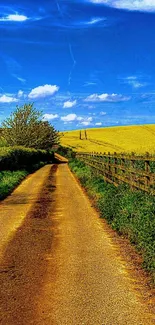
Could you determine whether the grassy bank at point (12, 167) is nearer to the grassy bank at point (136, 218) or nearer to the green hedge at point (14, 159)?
the green hedge at point (14, 159)

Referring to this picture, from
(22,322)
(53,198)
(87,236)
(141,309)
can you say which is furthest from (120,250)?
(53,198)

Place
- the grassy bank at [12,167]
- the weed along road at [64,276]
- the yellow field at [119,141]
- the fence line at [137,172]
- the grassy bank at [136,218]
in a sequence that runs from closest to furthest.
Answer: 1. the weed along road at [64,276]
2. the grassy bank at [136,218]
3. the fence line at [137,172]
4. the grassy bank at [12,167]
5. the yellow field at [119,141]

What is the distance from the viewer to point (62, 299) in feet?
19.9

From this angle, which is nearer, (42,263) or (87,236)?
(42,263)

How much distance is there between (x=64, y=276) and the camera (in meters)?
7.16

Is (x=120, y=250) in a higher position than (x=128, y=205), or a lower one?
lower

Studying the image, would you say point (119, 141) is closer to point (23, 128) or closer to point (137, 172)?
point (23, 128)

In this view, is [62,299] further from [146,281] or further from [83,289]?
[146,281]

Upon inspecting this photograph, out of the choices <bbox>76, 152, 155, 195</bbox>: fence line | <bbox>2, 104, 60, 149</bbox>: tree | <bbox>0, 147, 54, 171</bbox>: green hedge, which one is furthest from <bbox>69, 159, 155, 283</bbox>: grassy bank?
<bbox>2, 104, 60, 149</bbox>: tree

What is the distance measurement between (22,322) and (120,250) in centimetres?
396

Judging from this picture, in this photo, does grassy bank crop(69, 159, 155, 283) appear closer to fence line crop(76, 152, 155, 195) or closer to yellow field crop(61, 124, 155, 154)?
fence line crop(76, 152, 155, 195)

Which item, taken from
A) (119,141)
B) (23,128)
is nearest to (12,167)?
(23,128)

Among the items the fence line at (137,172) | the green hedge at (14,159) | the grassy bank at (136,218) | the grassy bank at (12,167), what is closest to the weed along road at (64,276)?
the grassy bank at (136,218)

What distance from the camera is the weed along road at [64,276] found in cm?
551
